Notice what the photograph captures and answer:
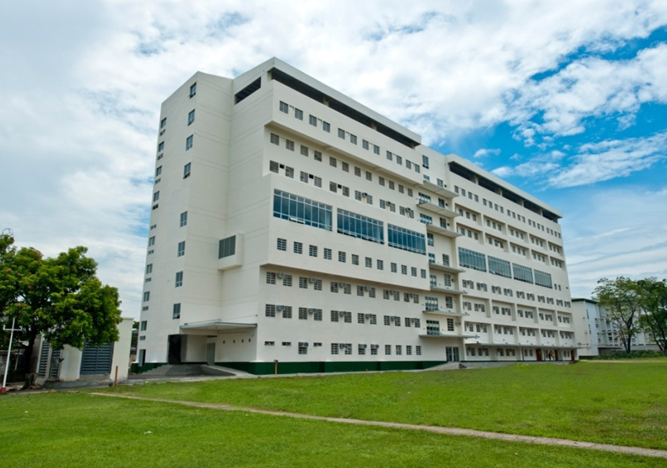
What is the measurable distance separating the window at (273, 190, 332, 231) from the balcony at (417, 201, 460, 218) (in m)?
16.5

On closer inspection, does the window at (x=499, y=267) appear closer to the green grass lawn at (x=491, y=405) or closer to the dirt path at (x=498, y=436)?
the green grass lawn at (x=491, y=405)

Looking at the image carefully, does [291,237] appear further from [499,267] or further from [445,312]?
[499,267]

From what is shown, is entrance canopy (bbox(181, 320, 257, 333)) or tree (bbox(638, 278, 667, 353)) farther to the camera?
tree (bbox(638, 278, 667, 353))

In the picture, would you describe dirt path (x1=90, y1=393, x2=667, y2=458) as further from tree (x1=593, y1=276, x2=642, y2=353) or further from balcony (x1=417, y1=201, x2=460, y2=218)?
tree (x1=593, y1=276, x2=642, y2=353)

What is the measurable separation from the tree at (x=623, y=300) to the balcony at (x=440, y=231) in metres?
48.1

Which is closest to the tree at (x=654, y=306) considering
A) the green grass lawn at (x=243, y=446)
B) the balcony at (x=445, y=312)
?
the balcony at (x=445, y=312)

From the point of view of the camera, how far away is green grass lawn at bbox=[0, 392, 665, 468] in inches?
348

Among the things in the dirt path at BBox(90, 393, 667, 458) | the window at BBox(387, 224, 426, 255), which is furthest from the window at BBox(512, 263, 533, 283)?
the dirt path at BBox(90, 393, 667, 458)

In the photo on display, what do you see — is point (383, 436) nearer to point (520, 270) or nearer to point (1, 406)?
point (1, 406)

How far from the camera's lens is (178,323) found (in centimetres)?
4166

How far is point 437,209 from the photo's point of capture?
6028 cm

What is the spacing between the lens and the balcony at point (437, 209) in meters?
58.5

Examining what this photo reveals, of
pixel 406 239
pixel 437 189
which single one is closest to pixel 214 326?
pixel 406 239

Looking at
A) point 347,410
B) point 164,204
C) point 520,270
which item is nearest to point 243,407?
point 347,410
